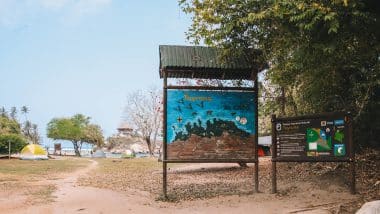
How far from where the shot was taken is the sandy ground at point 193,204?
32.6 ft

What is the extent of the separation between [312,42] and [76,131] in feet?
289

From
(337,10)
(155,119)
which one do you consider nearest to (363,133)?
(337,10)

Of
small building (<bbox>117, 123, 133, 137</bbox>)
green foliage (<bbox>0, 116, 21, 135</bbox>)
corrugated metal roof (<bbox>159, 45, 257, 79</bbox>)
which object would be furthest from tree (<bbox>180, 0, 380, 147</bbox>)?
green foliage (<bbox>0, 116, 21, 135</bbox>)

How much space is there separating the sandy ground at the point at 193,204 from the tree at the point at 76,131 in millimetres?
81229

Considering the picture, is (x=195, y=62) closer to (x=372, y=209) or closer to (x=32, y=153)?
(x=372, y=209)

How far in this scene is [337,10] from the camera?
28.1ft

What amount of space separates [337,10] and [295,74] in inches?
227

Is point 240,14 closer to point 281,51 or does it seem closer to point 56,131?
point 281,51

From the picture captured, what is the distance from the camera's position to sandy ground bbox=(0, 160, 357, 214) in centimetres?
995

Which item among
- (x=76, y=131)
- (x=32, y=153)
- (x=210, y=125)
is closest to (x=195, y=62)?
(x=210, y=125)

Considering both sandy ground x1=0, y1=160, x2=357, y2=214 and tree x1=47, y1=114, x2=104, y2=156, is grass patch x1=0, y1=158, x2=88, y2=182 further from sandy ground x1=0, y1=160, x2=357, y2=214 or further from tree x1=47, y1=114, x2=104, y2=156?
tree x1=47, y1=114, x2=104, y2=156

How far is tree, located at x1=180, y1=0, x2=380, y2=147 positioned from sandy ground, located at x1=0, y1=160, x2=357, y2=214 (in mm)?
3400

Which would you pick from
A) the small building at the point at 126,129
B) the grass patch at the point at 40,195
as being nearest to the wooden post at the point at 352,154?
the grass patch at the point at 40,195

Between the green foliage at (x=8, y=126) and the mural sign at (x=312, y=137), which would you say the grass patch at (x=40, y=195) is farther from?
the green foliage at (x=8, y=126)
